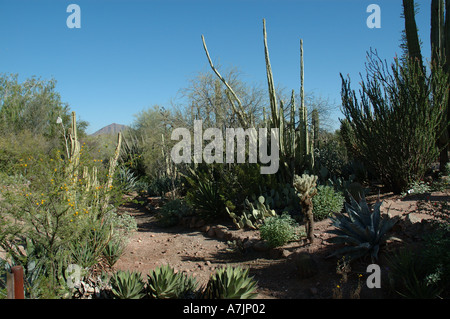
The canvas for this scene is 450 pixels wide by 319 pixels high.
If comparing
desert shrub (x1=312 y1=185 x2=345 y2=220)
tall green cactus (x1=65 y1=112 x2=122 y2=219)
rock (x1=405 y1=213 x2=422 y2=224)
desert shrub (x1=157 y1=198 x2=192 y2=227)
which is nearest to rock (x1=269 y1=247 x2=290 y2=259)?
desert shrub (x1=312 y1=185 x2=345 y2=220)

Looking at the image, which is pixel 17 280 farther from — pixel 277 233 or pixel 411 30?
pixel 411 30

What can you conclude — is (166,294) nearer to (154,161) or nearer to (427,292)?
(427,292)

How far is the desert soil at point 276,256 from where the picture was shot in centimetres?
410

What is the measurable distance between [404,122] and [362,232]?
3278 millimetres

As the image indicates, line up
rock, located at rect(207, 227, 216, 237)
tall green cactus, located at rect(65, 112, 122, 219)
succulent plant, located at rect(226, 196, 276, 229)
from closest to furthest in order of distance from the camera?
tall green cactus, located at rect(65, 112, 122, 219) → succulent plant, located at rect(226, 196, 276, 229) → rock, located at rect(207, 227, 216, 237)

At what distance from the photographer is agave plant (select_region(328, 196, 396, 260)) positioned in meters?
4.32

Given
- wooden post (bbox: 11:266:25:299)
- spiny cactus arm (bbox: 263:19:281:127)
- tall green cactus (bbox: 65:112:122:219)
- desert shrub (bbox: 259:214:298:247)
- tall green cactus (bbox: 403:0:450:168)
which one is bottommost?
desert shrub (bbox: 259:214:298:247)

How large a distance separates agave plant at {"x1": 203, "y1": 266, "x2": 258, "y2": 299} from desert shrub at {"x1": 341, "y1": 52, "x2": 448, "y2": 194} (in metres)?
4.86

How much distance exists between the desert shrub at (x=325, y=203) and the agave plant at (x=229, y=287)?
10.2 feet

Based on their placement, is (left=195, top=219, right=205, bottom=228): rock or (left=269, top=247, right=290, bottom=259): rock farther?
(left=195, top=219, right=205, bottom=228): rock

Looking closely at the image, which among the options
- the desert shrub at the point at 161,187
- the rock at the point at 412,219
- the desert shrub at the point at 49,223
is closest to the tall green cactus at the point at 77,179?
the desert shrub at the point at 49,223

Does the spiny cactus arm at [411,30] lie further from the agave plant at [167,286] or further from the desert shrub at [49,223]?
the desert shrub at [49,223]

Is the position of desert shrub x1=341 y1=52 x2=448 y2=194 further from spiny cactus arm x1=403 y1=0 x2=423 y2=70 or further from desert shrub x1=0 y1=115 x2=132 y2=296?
desert shrub x1=0 y1=115 x2=132 y2=296

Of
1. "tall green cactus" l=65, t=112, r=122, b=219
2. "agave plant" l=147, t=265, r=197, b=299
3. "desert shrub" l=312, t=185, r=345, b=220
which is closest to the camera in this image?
"agave plant" l=147, t=265, r=197, b=299
